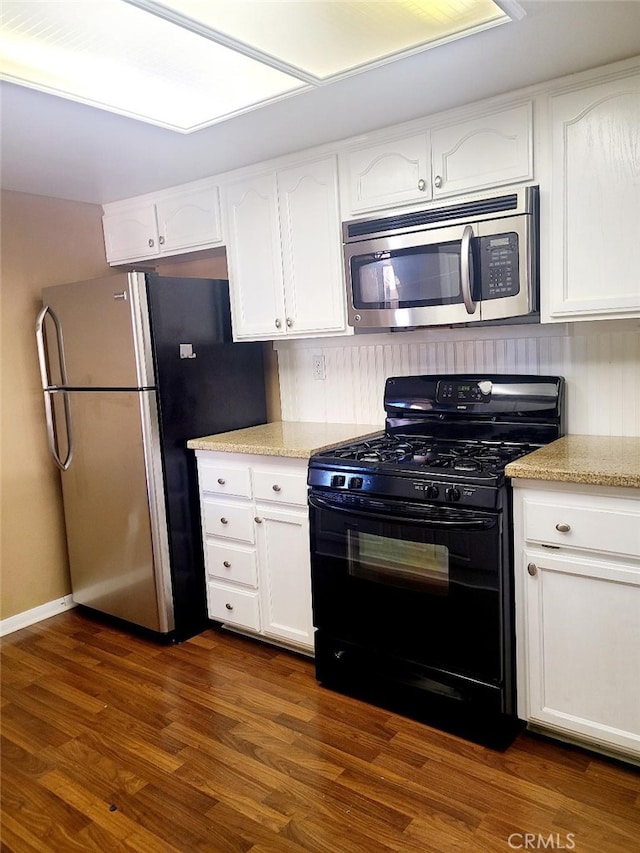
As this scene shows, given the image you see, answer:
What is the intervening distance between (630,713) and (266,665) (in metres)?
1.42

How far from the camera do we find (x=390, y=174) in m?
2.49

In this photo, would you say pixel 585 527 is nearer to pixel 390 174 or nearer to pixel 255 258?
pixel 390 174

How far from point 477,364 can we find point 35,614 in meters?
2.53

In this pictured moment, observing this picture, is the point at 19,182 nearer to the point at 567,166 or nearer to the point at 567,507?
the point at 567,166

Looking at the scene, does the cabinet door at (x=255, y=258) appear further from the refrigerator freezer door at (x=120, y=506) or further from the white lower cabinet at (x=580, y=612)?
the white lower cabinet at (x=580, y=612)

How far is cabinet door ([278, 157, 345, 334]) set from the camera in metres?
2.69

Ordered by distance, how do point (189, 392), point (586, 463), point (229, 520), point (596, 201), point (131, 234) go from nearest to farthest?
1. point (586, 463)
2. point (596, 201)
3. point (229, 520)
4. point (189, 392)
5. point (131, 234)

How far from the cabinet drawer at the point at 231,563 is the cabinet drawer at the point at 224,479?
0.25 metres

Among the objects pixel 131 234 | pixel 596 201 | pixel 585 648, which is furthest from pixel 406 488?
pixel 131 234

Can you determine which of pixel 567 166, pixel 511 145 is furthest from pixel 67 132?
pixel 567 166

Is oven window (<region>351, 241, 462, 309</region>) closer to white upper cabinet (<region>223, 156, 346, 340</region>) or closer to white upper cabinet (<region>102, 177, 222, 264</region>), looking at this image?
white upper cabinet (<region>223, 156, 346, 340</region>)

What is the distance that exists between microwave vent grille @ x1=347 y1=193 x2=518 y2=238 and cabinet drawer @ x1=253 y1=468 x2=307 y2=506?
1.02 meters

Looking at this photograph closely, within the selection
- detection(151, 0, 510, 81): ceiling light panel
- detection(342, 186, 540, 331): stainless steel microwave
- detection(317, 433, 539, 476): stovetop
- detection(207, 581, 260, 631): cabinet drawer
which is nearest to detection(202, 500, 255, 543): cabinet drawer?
detection(207, 581, 260, 631): cabinet drawer

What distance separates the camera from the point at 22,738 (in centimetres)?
231
